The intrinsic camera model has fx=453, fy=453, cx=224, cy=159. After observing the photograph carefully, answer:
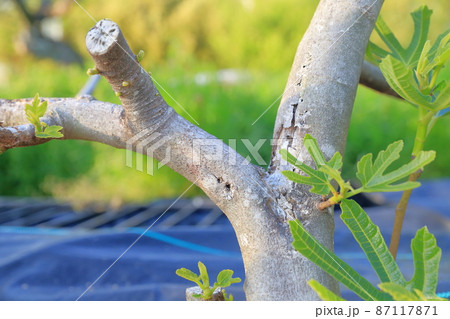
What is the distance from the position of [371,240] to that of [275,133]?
7.3 inches

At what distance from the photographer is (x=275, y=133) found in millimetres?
526

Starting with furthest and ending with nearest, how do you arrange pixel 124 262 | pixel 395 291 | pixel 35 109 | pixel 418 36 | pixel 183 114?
pixel 183 114 < pixel 124 262 < pixel 418 36 < pixel 35 109 < pixel 395 291

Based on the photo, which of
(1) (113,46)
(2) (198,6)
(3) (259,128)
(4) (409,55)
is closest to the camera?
(1) (113,46)

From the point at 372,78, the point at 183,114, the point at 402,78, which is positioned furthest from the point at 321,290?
the point at 183,114

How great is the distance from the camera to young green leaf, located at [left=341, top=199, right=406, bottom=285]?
0.38 m

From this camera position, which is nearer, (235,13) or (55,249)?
(55,249)

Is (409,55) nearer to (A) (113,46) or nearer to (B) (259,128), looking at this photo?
(A) (113,46)

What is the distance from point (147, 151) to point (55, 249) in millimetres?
673

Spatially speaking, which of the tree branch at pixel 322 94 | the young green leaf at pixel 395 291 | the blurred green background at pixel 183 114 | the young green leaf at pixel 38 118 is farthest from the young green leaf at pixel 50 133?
the blurred green background at pixel 183 114

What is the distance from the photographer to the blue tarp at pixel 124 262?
2.83 feet

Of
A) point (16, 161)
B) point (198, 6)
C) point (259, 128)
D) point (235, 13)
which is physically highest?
point (198, 6)

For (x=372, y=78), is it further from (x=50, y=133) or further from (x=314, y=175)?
(x=50, y=133)

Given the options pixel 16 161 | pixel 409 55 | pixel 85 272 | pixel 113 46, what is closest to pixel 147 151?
pixel 113 46

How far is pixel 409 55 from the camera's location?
58 cm
